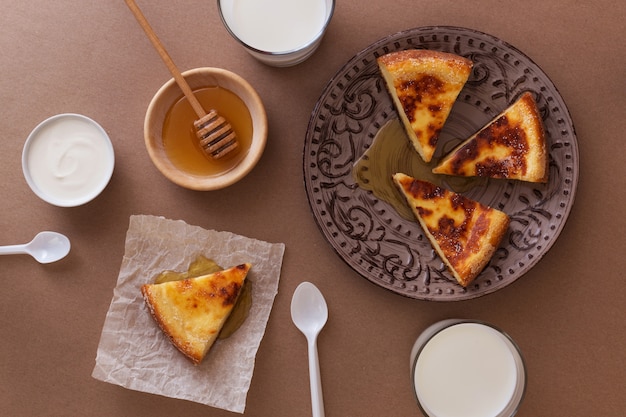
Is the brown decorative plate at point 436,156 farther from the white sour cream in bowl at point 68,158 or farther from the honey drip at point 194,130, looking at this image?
the white sour cream in bowl at point 68,158

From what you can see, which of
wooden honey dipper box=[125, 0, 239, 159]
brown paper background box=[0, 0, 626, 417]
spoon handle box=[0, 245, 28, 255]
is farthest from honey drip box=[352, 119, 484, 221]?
spoon handle box=[0, 245, 28, 255]

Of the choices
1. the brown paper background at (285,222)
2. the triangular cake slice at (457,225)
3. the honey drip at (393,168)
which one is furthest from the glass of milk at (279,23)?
the triangular cake slice at (457,225)

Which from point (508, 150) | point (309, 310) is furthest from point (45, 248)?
point (508, 150)

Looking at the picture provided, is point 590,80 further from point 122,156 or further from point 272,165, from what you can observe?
point 122,156

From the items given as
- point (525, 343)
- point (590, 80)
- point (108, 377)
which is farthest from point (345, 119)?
point (108, 377)

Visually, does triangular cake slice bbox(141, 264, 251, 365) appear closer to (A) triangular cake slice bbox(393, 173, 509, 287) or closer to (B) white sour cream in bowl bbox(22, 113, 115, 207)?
(B) white sour cream in bowl bbox(22, 113, 115, 207)

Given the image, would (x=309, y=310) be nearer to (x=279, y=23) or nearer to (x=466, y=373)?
(x=466, y=373)
